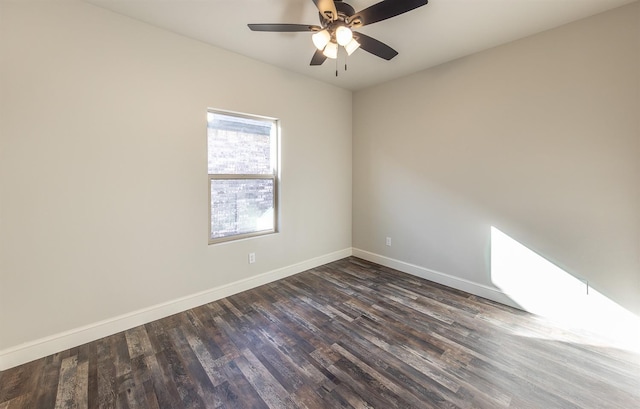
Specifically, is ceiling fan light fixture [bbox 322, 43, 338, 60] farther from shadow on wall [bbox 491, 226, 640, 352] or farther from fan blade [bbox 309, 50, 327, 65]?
shadow on wall [bbox 491, 226, 640, 352]

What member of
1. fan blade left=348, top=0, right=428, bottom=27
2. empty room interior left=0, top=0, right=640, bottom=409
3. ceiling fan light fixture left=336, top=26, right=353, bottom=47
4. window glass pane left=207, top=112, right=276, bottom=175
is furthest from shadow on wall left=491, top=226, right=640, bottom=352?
window glass pane left=207, top=112, right=276, bottom=175

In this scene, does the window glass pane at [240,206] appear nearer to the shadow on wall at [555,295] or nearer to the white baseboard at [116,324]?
the white baseboard at [116,324]

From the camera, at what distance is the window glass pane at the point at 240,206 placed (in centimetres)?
287

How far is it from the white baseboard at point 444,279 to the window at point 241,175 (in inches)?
68.8

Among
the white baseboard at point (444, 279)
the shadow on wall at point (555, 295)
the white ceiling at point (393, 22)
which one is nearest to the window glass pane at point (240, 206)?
the white ceiling at point (393, 22)

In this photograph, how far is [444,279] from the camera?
3.20 m

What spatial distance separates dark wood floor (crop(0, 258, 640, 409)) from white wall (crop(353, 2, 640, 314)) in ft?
2.46

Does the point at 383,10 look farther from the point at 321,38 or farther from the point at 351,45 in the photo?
the point at 321,38

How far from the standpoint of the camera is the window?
2836 millimetres

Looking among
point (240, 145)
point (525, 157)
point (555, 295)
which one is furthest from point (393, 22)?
point (555, 295)

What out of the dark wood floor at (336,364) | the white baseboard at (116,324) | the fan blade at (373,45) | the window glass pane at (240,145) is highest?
the fan blade at (373,45)

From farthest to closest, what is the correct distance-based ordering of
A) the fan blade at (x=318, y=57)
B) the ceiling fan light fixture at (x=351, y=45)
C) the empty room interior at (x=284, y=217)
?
the fan blade at (x=318, y=57) → the ceiling fan light fixture at (x=351, y=45) → the empty room interior at (x=284, y=217)

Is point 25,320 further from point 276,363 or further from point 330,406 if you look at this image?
point 330,406

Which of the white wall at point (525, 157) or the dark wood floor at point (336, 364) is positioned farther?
the white wall at point (525, 157)
